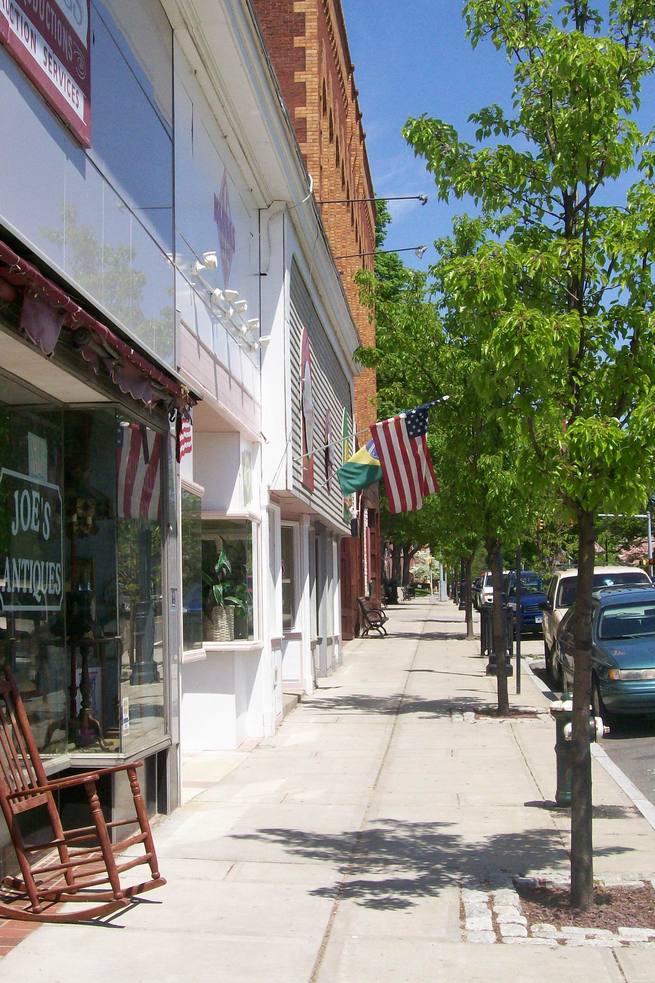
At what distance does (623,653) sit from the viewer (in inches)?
510

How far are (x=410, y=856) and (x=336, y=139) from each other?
17548 millimetres

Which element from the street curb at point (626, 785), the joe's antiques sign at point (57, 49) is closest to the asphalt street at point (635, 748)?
the street curb at point (626, 785)

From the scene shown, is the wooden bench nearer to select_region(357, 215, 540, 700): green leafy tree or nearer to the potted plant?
select_region(357, 215, 540, 700): green leafy tree

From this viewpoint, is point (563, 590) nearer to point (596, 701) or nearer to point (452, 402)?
point (452, 402)

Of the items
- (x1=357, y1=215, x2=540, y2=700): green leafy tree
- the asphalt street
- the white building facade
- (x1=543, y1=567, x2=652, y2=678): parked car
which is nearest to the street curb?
the asphalt street

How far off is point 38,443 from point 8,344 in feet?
4.65

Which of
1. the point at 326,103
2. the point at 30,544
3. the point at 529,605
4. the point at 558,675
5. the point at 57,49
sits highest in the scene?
the point at 326,103

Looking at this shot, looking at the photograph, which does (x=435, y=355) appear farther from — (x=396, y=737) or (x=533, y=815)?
(x=533, y=815)

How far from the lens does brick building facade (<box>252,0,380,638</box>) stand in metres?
18.5

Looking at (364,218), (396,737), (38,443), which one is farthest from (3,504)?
(364,218)

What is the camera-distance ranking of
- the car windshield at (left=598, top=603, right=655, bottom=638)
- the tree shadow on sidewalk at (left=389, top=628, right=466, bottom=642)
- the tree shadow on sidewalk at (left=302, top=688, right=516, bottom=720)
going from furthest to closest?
1. the tree shadow on sidewalk at (left=389, top=628, right=466, bottom=642)
2. the tree shadow on sidewalk at (left=302, top=688, right=516, bottom=720)
3. the car windshield at (left=598, top=603, right=655, bottom=638)

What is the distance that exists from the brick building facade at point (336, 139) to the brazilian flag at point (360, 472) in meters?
2.22

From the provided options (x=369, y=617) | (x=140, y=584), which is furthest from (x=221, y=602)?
(x=369, y=617)

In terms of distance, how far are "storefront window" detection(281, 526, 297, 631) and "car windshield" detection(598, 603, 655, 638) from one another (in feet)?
15.8
